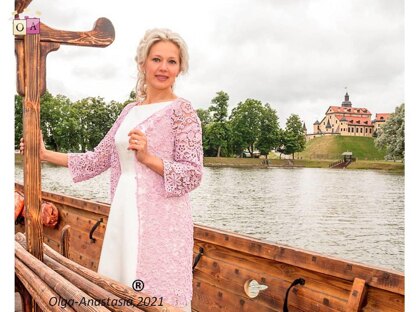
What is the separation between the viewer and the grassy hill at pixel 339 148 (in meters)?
72.9

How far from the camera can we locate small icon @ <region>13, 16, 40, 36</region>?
2396 mm

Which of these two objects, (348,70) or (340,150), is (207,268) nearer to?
(348,70)

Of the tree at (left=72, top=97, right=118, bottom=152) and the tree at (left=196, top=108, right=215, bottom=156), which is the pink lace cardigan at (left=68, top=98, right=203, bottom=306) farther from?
the tree at (left=196, top=108, right=215, bottom=156)

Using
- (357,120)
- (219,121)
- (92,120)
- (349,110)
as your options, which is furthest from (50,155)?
(349,110)

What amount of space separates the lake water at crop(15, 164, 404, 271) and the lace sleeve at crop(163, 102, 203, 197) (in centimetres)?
924

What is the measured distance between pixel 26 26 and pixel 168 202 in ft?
3.47

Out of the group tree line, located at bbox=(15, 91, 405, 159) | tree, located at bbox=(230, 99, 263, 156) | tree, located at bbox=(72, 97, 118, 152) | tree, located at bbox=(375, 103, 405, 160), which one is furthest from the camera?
tree, located at bbox=(230, 99, 263, 156)

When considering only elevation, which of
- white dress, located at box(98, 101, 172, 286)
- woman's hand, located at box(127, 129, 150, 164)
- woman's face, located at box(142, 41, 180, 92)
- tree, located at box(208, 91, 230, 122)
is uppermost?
tree, located at box(208, 91, 230, 122)

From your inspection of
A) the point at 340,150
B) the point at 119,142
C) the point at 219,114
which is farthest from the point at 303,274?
the point at 340,150

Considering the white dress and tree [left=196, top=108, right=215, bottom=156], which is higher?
tree [left=196, top=108, right=215, bottom=156]

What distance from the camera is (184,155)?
2.03 meters

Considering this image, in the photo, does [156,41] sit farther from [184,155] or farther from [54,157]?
[54,157]

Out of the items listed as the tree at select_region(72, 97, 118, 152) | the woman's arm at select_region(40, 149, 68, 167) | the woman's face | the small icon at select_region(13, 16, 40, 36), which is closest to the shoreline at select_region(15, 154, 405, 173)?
the tree at select_region(72, 97, 118, 152)
